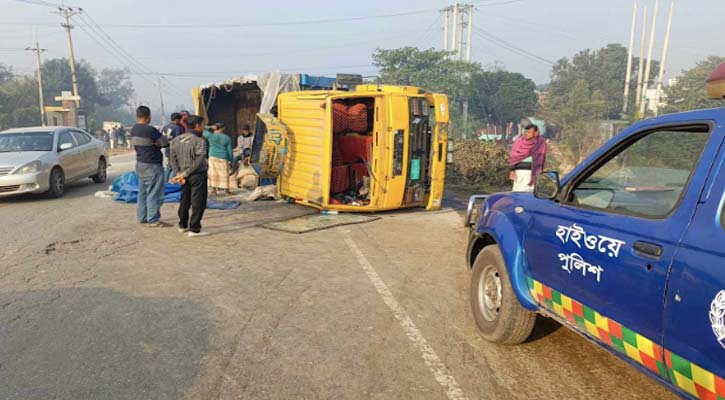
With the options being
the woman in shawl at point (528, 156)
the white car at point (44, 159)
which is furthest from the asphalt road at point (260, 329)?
the white car at point (44, 159)

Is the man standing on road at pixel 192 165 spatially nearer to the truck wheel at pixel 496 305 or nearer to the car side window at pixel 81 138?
the truck wheel at pixel 496 305

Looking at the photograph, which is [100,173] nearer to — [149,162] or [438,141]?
[149,162]

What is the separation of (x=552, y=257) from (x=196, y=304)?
10.0ft

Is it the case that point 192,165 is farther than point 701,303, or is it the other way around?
point 192,165

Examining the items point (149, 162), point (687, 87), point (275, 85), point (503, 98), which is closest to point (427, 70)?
point (503, 98)

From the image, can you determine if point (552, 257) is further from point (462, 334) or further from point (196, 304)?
point (196, 304)

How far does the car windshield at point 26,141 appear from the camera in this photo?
1016cm

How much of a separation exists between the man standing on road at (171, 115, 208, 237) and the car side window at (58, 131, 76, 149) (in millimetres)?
5219

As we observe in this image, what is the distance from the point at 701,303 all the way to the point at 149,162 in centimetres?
700

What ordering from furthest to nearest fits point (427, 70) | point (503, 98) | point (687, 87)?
point (503, 98) < point (427, 70) < point (687, 87)

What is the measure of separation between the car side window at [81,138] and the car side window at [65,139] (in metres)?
0.22

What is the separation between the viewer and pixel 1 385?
3.06 meters

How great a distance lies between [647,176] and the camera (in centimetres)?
284

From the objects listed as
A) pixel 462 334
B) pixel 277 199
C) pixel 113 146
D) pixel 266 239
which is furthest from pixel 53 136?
pixel 113 146
